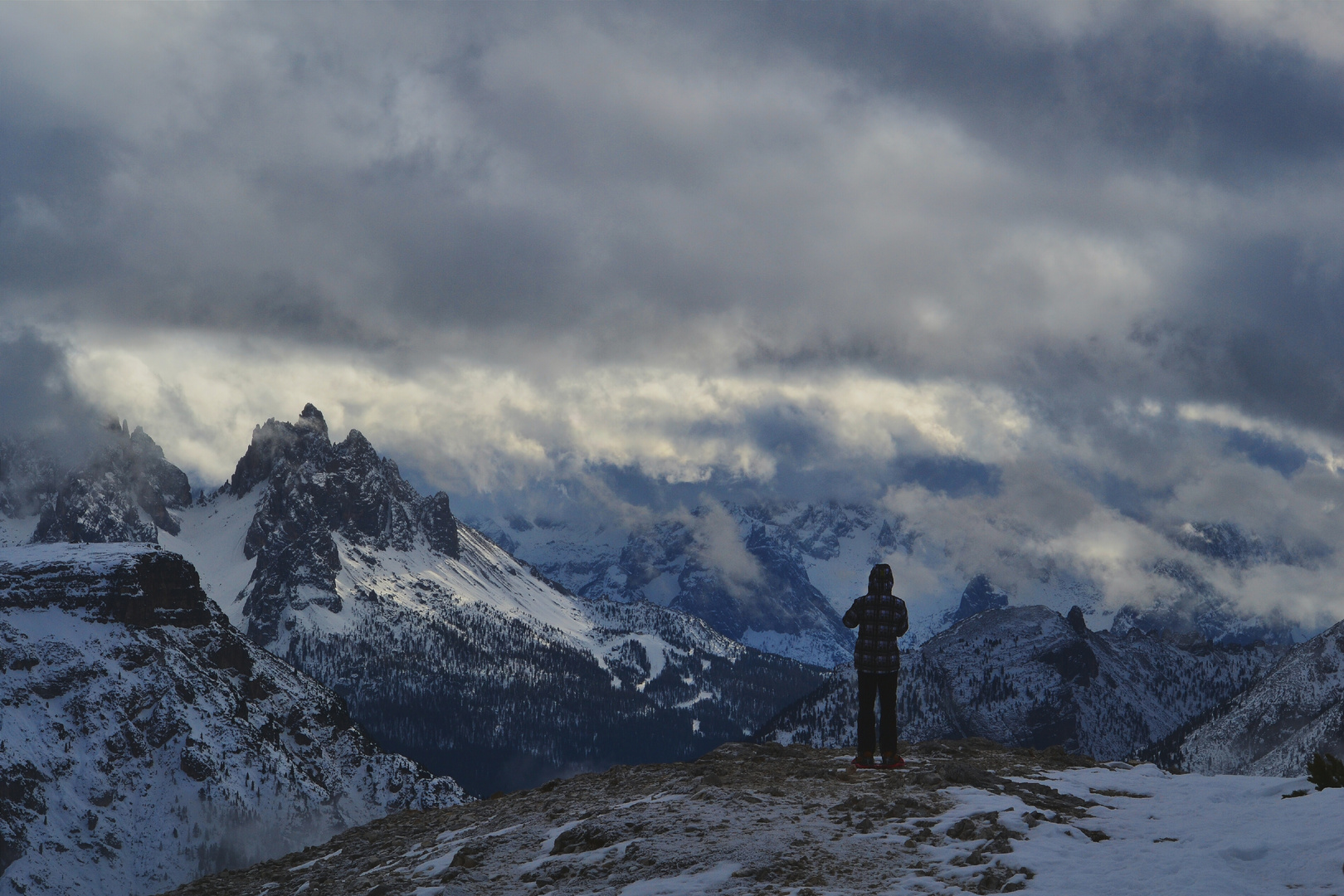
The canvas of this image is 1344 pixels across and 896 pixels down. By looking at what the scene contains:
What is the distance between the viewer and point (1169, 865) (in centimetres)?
1766

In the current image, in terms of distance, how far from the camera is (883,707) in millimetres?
27906

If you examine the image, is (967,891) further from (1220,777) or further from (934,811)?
(1220,777)

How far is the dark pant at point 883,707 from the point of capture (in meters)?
27.2

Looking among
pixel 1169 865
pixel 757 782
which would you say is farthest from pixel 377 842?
pixel 1169 865

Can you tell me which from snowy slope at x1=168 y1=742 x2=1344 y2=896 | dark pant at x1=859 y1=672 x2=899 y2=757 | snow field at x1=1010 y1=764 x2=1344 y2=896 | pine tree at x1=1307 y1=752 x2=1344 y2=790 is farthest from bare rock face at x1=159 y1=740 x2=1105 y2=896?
pine tree at x1=1307 y1=752 x2=1344 y2=790

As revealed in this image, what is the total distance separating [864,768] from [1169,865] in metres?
10.1

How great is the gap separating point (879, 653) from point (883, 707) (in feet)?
5.14

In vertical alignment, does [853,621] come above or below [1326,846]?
above

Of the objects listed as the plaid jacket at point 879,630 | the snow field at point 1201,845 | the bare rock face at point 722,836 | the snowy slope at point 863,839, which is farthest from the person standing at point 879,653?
the snow field at point 1201,845

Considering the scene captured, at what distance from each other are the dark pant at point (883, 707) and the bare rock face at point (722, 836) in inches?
37.8

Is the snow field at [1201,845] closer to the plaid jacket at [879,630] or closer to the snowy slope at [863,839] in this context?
the snowy slope at [863,839]

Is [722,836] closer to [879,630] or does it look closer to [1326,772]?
[879,630]

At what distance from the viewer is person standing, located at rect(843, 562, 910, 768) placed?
89.5 ft

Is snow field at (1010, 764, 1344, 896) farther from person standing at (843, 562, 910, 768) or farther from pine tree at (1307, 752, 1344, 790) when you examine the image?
person standing at (843, 562, 910, 768)
